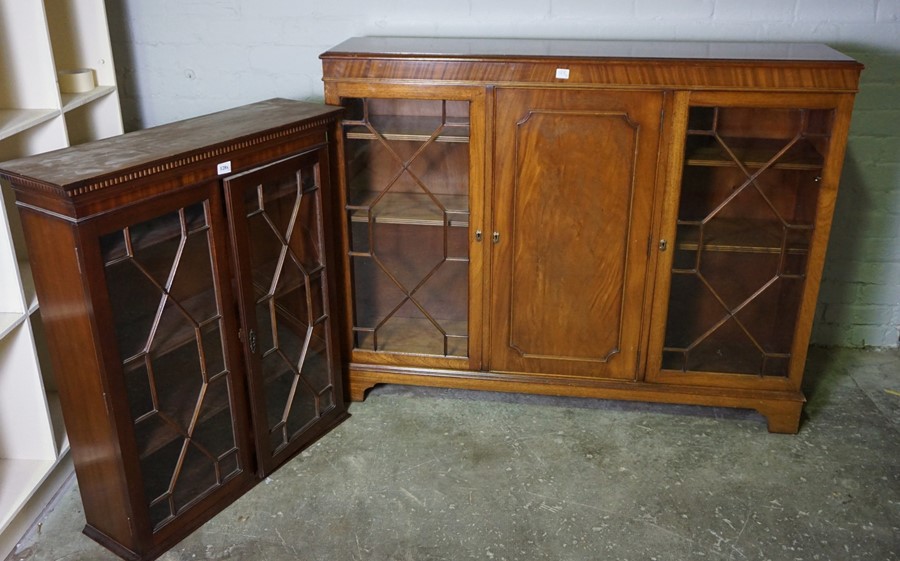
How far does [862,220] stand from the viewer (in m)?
3.16

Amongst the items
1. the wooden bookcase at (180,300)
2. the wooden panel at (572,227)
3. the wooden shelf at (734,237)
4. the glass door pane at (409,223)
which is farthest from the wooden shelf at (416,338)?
the wooden shelf at (734,237)

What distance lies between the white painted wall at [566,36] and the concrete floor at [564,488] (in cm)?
51

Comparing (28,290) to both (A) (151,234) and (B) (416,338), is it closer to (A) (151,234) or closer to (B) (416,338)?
(A) (151,234)

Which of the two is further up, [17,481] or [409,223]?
[409,223]

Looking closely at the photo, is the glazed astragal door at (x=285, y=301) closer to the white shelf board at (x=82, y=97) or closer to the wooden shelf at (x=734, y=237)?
the white shelf board at (x=82, y=97)

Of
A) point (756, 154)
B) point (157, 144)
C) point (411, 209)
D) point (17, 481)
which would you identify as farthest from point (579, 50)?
point (17, 481)

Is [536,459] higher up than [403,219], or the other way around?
[403,219]

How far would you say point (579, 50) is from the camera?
8.59ft

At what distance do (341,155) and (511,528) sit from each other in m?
1.31

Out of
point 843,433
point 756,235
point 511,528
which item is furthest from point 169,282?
point 843,433

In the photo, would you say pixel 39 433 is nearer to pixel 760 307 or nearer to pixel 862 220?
pixel 760 307

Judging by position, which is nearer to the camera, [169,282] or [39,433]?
[169,282]

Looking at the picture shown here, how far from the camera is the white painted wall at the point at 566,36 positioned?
9.50 feet

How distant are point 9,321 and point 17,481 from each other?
1.60ft
